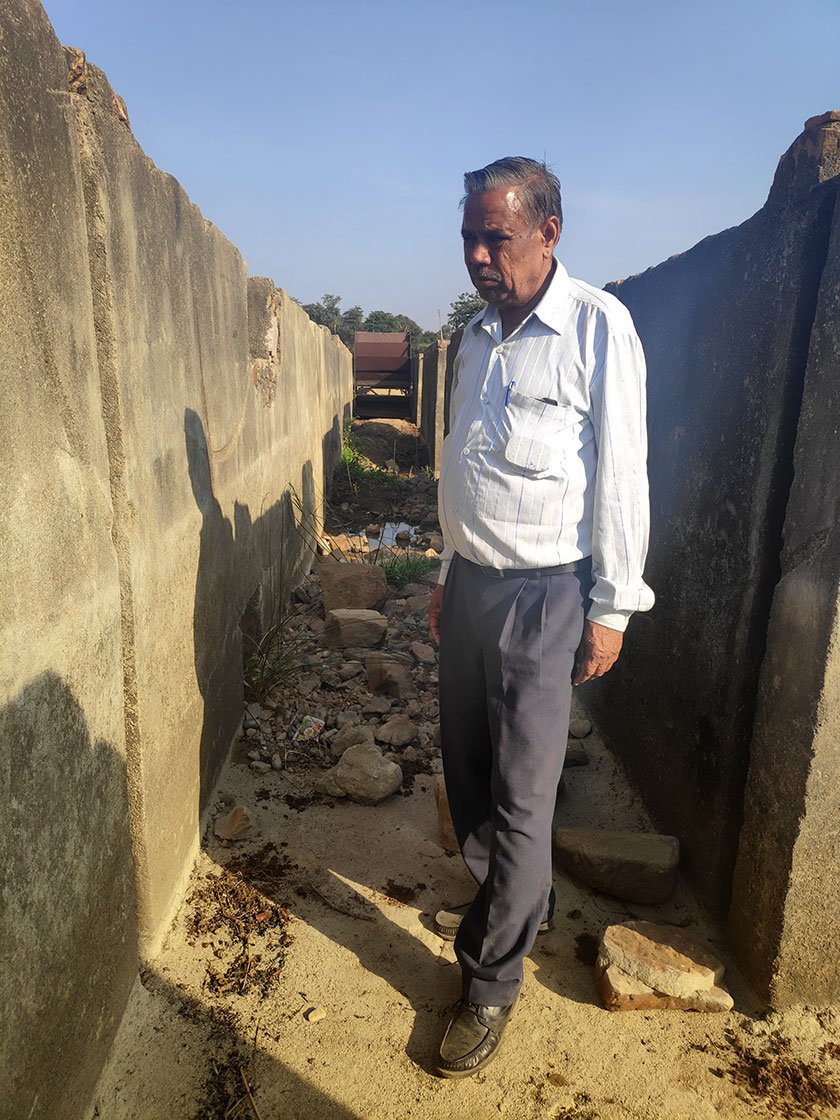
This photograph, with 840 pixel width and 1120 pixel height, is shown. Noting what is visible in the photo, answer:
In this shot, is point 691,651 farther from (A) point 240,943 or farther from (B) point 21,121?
(B) point 21,121

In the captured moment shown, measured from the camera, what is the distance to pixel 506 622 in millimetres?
1818

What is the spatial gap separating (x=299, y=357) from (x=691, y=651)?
3989 mm

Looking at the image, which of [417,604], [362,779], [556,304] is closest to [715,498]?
[556,304]

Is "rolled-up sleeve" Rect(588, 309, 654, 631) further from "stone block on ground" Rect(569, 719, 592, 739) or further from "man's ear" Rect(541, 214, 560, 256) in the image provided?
"stone block on ground" Rect(569, 719, 592, 739)

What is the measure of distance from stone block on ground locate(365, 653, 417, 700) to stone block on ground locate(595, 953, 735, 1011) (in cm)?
185

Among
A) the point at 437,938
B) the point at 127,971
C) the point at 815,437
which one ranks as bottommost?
the point at 437,938

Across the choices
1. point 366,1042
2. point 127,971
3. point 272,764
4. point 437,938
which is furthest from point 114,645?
point 272,764

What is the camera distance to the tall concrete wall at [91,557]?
4.14ft

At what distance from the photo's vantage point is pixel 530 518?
1782mm

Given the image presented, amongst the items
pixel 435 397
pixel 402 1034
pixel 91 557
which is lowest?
pixel 402 1034

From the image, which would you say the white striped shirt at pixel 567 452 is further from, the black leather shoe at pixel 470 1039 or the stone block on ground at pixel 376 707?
the stone block on ground at pixel 376 707

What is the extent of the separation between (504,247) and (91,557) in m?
1.15

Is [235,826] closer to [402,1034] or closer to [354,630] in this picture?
[402,1034]

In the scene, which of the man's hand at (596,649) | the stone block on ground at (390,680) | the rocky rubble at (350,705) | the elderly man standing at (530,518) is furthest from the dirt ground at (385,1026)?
the stone block on ground at (390,680)
